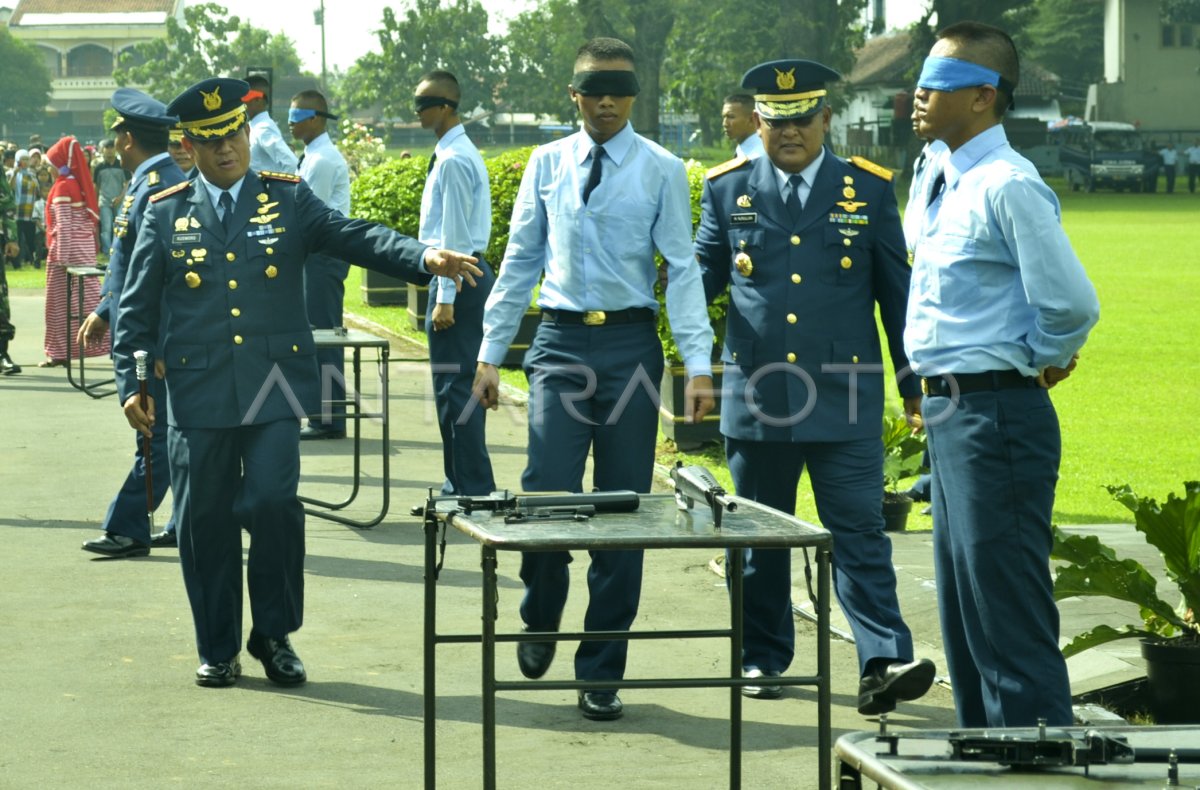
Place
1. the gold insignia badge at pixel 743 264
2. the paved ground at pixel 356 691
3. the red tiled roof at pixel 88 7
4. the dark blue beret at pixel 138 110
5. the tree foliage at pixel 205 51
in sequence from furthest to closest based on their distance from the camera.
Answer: the red tiled roof at pixel 88 7 < the tree foliage at pixel 205 51 < the dark blue beret at pixel 138 110 < the gold insignia badge at pixel 743 264 < the paved ground at pixel 356 691

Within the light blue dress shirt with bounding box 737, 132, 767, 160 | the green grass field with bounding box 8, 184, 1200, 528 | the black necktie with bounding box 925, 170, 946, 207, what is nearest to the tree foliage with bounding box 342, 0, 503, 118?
the green grass field with bounding box 8, 184, 1200, 528

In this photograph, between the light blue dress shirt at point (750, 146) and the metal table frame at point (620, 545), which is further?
the light blue dress shirt at point (750, 146)

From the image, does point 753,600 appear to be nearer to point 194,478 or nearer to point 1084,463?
point 194,478

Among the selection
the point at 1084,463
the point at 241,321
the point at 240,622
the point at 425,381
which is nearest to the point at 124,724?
the point at 240,622

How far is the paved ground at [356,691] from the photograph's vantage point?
5758 mm

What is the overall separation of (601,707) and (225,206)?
2.30 metres

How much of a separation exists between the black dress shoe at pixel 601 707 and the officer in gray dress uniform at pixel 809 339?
533mm

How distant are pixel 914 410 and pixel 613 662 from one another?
4.56ft

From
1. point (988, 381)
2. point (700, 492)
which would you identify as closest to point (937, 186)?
point (988, 381)

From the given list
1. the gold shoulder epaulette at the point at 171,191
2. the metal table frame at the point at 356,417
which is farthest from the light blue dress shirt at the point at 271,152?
the gold shoulder epaulette at the point at 171,191

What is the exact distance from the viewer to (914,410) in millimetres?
6574

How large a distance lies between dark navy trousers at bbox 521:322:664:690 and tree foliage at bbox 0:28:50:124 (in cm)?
13133

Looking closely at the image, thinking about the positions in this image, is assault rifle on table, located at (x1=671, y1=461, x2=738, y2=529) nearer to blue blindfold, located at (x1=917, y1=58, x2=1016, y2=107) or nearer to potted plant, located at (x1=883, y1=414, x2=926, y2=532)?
blue blindfold, located at (x1=917, y1=58, x2=1016, y2=107)

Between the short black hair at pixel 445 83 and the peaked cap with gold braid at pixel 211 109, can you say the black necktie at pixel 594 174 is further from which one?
the short black hair at pixel 445 83
